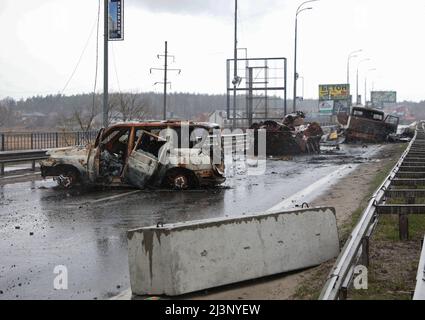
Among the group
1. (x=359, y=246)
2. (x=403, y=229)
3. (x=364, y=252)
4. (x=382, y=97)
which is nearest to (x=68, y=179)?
(x=403, y=229)

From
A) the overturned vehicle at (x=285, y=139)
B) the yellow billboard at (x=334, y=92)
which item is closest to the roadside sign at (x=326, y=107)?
the yellow billboard at (x=334, y=92)

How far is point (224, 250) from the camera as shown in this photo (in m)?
6.08

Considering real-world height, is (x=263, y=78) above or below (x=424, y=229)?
above

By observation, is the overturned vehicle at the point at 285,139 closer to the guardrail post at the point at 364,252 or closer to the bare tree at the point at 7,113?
the guardrail post at the point at 364,252

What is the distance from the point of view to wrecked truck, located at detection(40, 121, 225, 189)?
1440cm

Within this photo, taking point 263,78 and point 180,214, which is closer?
point 180,214

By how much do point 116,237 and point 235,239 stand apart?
3070 millimetres

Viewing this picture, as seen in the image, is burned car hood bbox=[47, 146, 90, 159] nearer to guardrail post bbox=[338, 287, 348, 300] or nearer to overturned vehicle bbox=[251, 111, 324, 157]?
guardrail post bbox=[338, 287, 348, 300]

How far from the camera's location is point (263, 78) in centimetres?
4128

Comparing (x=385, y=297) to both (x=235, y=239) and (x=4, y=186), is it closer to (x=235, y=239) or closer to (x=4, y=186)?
(x=235, y=239)

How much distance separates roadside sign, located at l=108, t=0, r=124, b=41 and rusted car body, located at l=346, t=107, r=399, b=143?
21.6 metres

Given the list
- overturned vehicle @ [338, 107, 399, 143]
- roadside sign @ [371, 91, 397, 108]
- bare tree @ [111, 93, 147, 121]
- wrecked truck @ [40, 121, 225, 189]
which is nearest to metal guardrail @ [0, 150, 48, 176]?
wrecked truck @ [40, 121, 225, 189]

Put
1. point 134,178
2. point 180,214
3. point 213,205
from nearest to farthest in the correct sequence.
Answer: point 180,214 → point 213,205 → point 134,178
